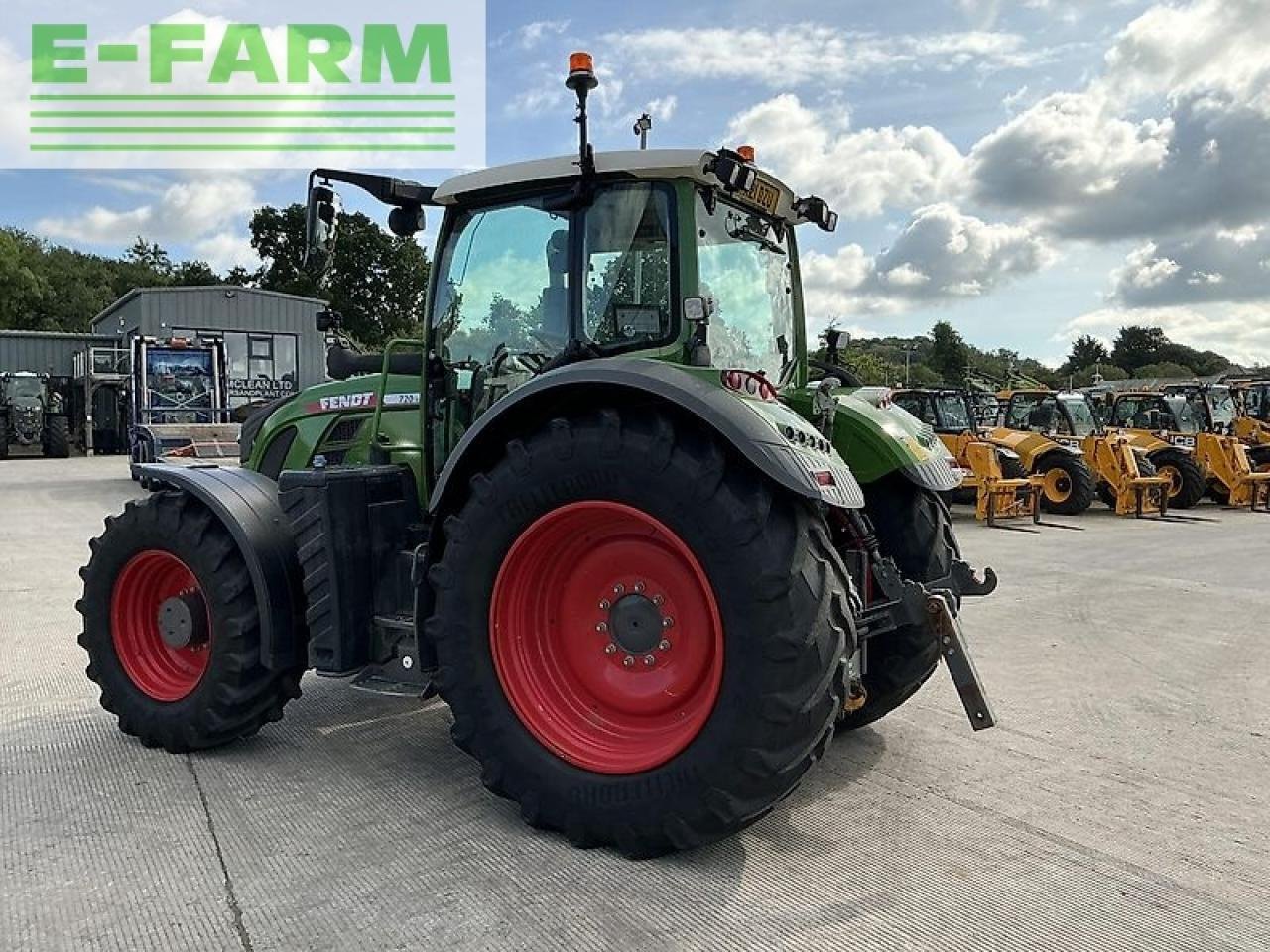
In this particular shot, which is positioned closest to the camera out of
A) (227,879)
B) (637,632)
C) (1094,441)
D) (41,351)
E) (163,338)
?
(227,879)

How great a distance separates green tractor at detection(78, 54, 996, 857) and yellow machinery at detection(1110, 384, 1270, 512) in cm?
1418

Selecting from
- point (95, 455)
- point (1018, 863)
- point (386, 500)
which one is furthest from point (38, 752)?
point (95, 455)

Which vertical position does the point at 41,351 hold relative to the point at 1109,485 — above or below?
above

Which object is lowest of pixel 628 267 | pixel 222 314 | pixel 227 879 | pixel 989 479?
pixel 227 879

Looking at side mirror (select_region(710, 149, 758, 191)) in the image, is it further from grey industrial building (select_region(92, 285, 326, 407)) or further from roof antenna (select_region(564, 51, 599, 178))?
grey industrial building (select_region(92, 285, 326, 407))

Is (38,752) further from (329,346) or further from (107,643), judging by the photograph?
(329,346)

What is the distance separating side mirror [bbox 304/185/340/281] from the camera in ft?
12.4

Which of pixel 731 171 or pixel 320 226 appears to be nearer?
pixel 731 171

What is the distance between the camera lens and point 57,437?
24.8 meters

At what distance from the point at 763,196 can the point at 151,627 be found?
323 cm

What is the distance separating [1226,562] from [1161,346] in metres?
74.6

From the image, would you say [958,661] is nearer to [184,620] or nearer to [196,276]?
[184,620]

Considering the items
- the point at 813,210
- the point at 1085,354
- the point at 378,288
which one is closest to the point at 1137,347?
the point at 1085,354

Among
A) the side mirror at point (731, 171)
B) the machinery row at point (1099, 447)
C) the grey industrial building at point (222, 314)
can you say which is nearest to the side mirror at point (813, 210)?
the side mirror at point (731, 171)
